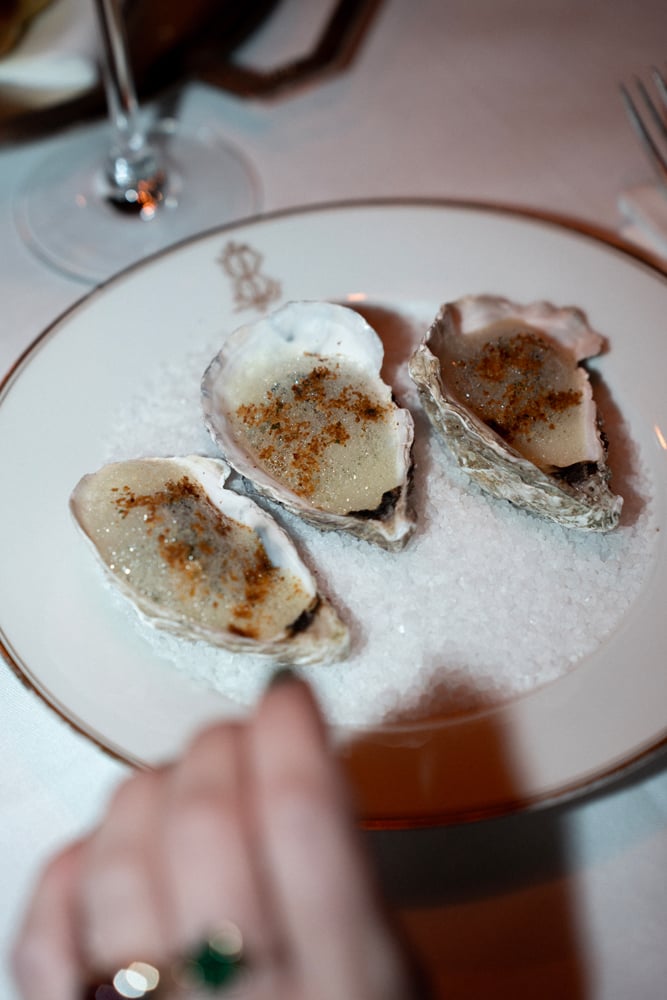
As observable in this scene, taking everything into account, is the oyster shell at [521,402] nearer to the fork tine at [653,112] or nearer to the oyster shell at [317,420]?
the oyster shell at [317,420]

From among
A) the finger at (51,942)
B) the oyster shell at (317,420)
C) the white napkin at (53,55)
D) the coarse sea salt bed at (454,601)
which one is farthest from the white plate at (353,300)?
the white napkin at (53,55)

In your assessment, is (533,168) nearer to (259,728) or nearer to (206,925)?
(259,728)

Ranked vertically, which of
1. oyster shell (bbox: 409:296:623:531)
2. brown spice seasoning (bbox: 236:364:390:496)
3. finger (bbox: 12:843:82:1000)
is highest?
oyster shell (bbox: 409:296:623:531)

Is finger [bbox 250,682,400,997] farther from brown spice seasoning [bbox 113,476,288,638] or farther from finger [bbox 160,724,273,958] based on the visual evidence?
brown spice seasoning [bbox 113,476,288,638]

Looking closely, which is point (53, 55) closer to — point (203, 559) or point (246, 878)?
point (203, 559)

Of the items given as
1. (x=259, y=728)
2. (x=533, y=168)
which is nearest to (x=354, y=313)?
(x=533, y=168)

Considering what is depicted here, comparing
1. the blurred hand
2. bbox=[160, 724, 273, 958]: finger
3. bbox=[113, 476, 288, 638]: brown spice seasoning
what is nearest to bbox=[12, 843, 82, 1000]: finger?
the blurred hand

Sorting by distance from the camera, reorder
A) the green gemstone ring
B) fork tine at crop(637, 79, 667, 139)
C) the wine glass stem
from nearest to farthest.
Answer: the green gemstone ring < the wine glass stem < fork tine at crop(637, 79, 667, 139)
